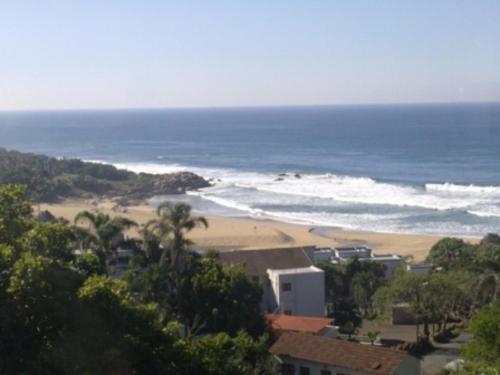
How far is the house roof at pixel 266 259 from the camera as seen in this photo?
3053cm

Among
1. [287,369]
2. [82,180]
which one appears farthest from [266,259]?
[82,180]

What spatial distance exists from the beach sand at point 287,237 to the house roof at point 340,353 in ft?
77.1

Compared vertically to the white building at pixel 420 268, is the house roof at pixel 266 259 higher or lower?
higher

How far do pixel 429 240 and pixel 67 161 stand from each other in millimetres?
51972

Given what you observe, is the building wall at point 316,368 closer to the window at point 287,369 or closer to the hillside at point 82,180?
the window at point 287,369

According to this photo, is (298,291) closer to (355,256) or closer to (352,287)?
(352,287)

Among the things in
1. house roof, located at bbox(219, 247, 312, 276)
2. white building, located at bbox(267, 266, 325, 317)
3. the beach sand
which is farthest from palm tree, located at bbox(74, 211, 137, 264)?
the beach sand

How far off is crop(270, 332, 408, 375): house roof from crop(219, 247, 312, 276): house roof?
9.06 metres

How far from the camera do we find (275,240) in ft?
165

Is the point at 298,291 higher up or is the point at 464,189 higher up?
the point at 298,291

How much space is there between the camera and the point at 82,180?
7900 centimetres

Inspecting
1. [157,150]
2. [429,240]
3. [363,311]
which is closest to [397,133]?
[157,150]

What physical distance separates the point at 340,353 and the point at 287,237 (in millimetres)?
31094

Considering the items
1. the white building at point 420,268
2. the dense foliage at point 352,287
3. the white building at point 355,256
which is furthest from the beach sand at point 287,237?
the dense foliage at point 352,287
